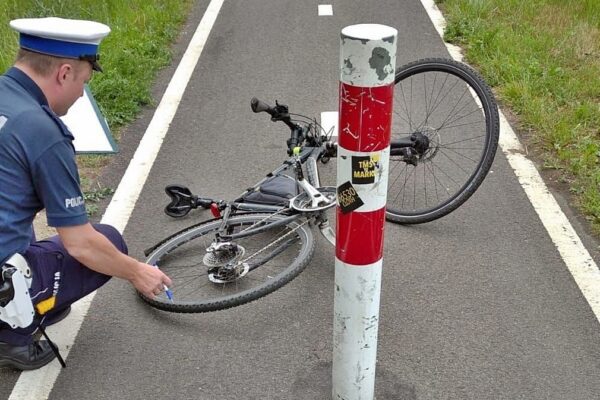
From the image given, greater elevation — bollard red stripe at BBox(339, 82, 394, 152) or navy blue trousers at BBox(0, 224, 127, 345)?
bollard red stripe at BBox(339, 82, 394, 152)

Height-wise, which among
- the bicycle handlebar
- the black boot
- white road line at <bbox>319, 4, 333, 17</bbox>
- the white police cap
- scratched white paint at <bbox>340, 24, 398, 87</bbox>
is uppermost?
scratched white paint at <bbox>340, 24, 398, 87</bbox>

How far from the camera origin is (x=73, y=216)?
9.68ft

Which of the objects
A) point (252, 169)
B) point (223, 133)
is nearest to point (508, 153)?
point (252, 169)

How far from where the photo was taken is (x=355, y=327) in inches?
109

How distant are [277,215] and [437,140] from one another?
4.44 ft

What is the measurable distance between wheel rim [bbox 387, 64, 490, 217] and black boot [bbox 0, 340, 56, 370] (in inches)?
94.3

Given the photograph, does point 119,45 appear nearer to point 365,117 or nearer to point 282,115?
point 282,115

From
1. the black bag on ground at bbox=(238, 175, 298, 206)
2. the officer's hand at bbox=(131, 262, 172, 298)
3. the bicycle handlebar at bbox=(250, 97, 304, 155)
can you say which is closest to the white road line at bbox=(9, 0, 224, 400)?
the officer's hand at bbox=(131, 262, 172, 298)

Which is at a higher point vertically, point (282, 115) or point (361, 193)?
point (361, 193)

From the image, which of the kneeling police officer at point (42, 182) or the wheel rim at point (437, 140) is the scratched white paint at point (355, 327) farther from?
the wheel rim at point (437, 140)

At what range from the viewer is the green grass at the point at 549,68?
524cm

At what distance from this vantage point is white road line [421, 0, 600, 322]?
12.9 ft

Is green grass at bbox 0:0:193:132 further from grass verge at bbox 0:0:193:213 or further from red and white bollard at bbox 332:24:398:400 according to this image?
red and white bollard at bbox 332:24:398:400

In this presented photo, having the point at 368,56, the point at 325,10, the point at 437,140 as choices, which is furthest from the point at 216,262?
the point at 325,10
